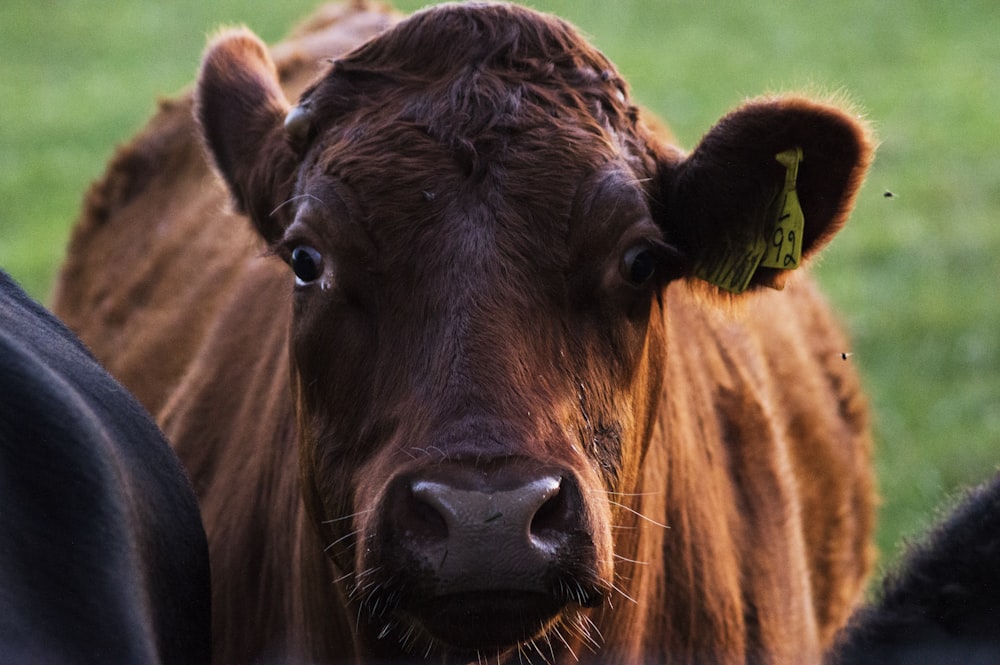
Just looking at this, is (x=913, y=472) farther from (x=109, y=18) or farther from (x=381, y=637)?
(x=109, y=18)

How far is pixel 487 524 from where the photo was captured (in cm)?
247

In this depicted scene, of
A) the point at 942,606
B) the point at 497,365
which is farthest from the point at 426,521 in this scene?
the point at 942,606

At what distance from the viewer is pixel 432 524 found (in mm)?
2545

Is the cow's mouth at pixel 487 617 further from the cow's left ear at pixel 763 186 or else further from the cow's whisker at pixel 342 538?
the cow's left ear at pixel 763 186

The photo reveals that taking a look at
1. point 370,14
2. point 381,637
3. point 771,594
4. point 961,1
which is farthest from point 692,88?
point 381,637

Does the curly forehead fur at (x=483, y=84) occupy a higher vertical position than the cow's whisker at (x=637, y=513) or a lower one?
higher

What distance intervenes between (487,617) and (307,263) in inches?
33.5

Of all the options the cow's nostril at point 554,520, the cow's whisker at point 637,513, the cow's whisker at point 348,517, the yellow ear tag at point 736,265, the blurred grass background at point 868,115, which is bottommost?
the blurred grass background at point 868,115

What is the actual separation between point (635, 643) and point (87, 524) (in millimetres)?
1336

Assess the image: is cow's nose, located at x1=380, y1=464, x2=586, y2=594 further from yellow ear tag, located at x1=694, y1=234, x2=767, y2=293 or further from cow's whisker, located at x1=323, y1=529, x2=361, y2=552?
yellow ear tag, located at x1=694, y1=234, x2=767, y2=293

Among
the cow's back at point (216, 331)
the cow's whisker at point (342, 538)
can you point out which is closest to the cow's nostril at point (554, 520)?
the cow's whisker at point (342, 538)

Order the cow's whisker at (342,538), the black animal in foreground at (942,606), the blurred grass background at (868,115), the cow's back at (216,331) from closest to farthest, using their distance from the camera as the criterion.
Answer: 1. the black animal in foreground at (942,606)
2. the cow's whisker at (342,538)
3. the cow's back at (216,331)
4. the blurred grass background at (868,115)

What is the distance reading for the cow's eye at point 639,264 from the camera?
115 inches

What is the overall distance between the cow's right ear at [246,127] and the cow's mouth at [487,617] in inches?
42.7
